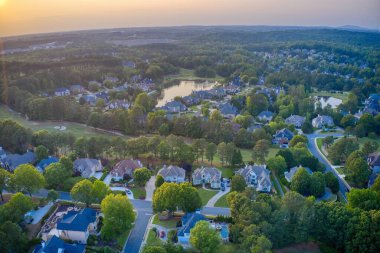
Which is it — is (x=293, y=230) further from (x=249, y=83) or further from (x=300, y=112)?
(x=249, y=83)

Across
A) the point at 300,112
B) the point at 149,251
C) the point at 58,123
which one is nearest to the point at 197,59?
the point at 300,112

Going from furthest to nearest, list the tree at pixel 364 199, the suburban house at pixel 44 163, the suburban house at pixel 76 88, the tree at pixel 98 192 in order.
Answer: the suburban house at pixel 76 88, the suburban house at pixel 44 163, the tree at pixel 98 192, the tree at pixel 364 199

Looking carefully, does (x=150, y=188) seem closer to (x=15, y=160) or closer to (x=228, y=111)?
(x=15, y=160)

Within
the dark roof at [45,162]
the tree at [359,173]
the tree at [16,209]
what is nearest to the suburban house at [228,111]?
the tree at [359,173]

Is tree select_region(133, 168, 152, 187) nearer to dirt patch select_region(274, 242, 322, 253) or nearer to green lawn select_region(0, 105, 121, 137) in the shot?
dirt patch select_region(274, 242, 322, 253)

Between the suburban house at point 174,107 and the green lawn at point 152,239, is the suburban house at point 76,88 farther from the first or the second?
the green lawn at point 152,239

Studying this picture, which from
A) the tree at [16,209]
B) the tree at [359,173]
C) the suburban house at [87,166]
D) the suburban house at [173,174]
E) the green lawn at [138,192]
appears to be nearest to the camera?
the tree at [16,209]
